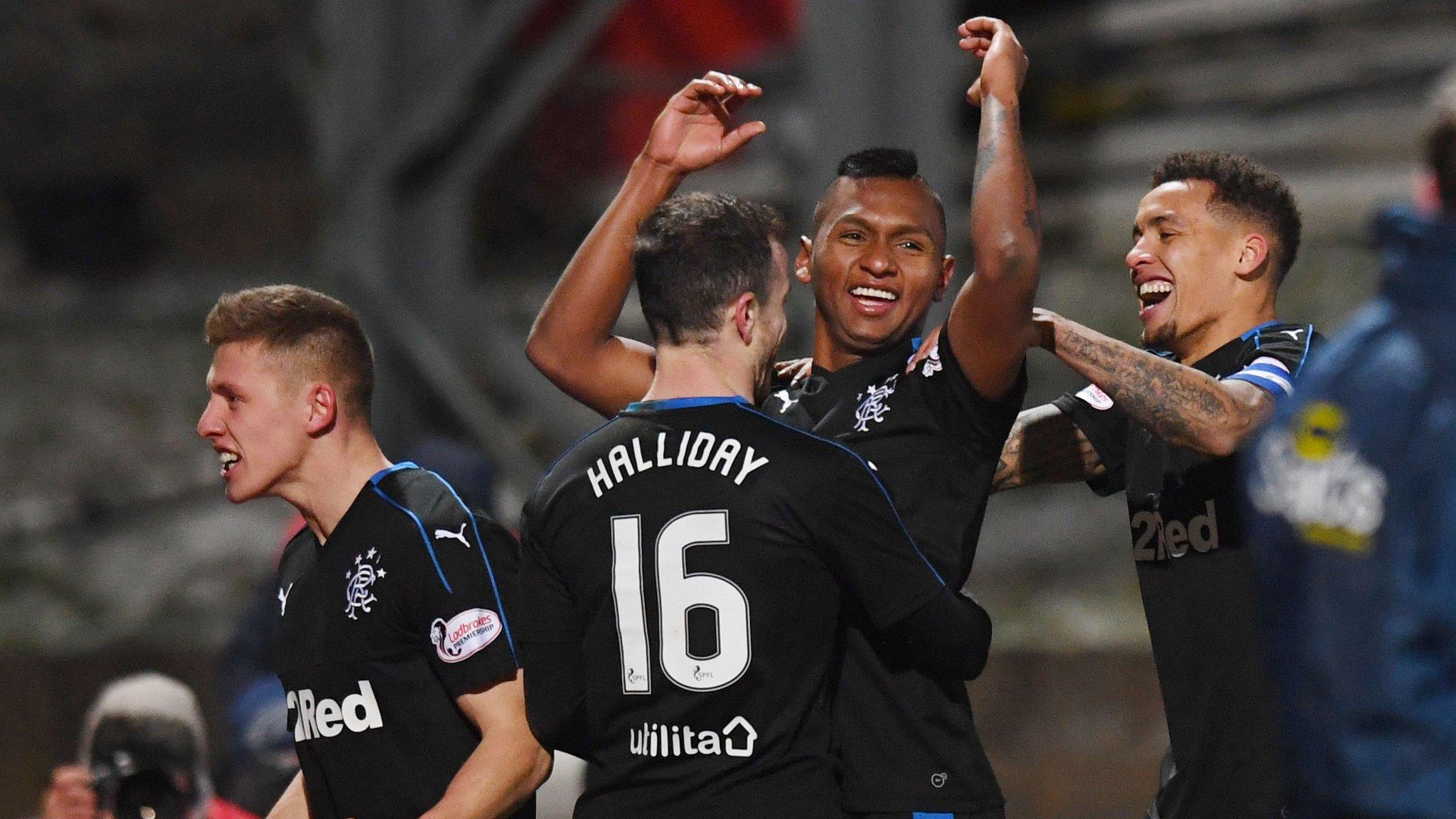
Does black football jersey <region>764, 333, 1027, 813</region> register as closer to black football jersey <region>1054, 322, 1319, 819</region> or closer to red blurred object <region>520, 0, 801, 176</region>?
black football jersey <region>1054, 322, 1319, 819</region>

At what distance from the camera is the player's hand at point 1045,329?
335cm

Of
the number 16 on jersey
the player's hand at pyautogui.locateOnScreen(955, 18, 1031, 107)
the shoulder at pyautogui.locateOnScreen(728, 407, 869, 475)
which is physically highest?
the player's hand at pyautogui.locateOnScreen(955, 18, 1031, 107)

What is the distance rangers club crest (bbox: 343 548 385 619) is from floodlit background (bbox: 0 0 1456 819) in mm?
3632

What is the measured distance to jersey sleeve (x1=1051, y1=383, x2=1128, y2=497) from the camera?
3.87 meters

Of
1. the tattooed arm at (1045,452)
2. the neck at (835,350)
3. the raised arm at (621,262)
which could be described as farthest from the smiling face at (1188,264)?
the raised arm at (621,262)

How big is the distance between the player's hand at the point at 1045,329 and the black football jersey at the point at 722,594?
18.4 inches

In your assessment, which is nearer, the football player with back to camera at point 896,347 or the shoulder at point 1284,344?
the football player with back to camera at point 896,347

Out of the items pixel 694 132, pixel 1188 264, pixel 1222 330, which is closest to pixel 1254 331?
pixel 1222 330

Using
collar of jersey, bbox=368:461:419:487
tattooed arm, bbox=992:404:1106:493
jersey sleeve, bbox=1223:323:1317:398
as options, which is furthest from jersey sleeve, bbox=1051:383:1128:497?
collar of jersey, bbox=368:461:419:487

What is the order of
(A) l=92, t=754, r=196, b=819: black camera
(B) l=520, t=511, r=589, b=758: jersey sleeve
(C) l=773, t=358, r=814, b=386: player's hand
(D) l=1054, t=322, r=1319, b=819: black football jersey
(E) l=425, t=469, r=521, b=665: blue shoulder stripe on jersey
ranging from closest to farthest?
(B) l=520, t=511, r=589, b=758: jersey sleeve → (E) l=425, t=469, r=521, b=665: blue shoulder stripe on jersey → (D) l=1054, t=322, r=1319, b=819: black football jersey → (C) l=773, t=358, r=814, b=386: player's hand → (A) l=92, t=754, r=196, b=819: black camera

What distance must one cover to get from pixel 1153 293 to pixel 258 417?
5.97 feet

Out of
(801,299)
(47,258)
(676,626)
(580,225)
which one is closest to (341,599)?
(676,626)

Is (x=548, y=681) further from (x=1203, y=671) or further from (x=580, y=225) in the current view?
(x=580, y=225)

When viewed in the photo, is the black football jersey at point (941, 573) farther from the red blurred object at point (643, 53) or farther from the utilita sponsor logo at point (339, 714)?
the red blurred object at point (643, 53)
